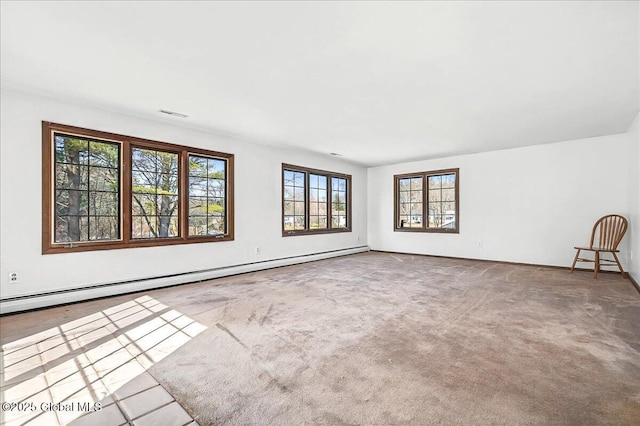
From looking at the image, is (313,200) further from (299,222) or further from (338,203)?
(338,203)

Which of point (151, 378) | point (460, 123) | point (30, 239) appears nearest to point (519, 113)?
point (460, 123)

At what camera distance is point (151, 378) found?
2062 mm

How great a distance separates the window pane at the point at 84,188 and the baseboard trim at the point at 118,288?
65 centimetres

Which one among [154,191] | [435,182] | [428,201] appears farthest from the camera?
[428,201]

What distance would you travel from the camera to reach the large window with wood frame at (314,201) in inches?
267

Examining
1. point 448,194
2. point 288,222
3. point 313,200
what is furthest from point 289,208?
point 448,194

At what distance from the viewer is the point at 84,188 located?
4031 millimetres

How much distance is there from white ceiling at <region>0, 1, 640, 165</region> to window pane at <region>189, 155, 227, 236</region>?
745 mm

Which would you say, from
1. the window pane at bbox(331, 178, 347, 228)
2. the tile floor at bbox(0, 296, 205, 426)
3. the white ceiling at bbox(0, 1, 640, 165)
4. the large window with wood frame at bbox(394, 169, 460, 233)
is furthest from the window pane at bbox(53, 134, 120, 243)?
the large window with wood frame at bbox(394, 169, 460, 233)

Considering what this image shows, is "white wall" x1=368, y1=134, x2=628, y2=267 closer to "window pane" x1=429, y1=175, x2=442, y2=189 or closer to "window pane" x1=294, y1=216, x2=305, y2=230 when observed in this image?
"window pane" x1=429, y1=175, x2=442, y2=189

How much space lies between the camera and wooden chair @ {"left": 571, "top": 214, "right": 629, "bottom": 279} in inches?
198

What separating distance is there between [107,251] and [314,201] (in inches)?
172

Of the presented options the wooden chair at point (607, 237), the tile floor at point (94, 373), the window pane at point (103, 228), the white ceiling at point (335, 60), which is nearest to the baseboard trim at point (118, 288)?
the window pane at point (103, 228)

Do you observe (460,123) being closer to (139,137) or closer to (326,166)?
(326,166)
